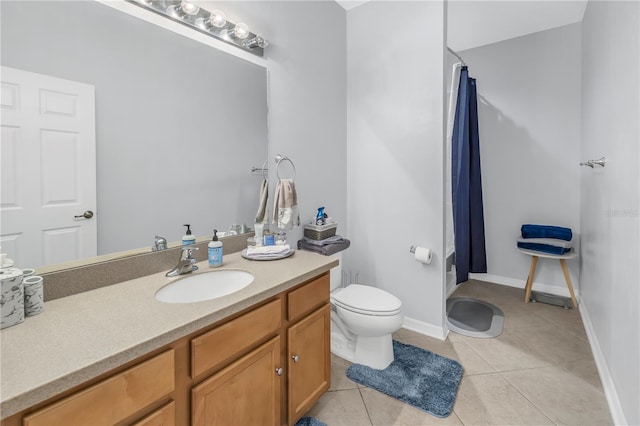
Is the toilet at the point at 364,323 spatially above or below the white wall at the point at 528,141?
below

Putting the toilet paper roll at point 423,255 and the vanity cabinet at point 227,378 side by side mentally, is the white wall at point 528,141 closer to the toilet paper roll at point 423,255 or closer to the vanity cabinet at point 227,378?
the toilet paper roll at point 423,255

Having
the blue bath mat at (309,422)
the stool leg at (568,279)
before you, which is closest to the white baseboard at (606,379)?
the stool leg at (568,279)

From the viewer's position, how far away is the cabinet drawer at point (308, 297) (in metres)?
1.36

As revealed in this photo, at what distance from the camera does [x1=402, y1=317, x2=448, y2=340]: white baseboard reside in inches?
92.6

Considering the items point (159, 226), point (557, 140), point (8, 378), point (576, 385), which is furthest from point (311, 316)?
point (557, 140)

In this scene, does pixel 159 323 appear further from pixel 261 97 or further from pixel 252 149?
pixel 261 97

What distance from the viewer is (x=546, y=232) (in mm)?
3027

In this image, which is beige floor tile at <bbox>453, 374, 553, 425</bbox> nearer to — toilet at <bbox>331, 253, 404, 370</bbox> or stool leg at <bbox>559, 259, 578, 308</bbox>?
toilet at <bbox>331, 253, 404, 370</bbox>

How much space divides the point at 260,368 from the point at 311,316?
1.17ft

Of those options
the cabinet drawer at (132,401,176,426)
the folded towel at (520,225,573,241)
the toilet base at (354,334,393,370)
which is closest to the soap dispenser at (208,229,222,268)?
the cabinet drawer at (132,401,176,426)

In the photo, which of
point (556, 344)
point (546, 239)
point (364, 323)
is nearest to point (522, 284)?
point (546, 239)

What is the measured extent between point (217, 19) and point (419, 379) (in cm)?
233

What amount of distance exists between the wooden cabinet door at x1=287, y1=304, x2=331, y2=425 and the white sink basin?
325 millimetres

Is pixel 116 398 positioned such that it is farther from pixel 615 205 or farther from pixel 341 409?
pixel 615 205
